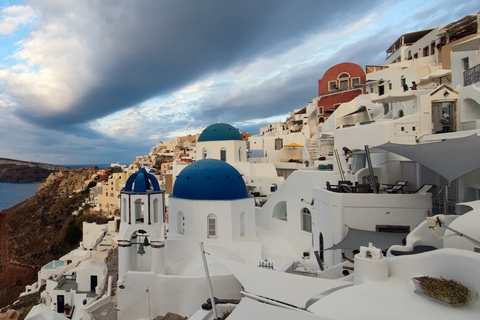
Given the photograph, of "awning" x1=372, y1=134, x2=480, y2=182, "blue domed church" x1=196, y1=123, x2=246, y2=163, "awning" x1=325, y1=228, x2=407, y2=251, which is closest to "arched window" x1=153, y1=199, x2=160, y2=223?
"awning" x1=325, y1=228, x2=407, y2=251

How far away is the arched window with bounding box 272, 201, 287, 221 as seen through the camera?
56.2 feet

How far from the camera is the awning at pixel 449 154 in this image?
6.98m

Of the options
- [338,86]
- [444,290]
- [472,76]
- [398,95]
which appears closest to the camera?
[444,290]

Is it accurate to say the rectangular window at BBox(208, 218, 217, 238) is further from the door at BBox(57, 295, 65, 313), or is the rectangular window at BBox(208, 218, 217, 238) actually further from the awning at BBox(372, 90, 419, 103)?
the door at BBox(57, 295, 65, 313)

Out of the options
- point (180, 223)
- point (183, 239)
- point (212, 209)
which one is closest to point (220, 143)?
point (180, 223)

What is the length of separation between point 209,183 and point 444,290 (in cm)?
1003

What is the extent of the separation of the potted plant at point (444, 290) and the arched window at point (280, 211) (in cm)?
1234

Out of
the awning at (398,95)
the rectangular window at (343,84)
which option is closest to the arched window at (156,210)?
the awning at (398,95)

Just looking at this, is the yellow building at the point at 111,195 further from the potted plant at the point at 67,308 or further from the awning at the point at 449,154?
the awning at the point at 449,154

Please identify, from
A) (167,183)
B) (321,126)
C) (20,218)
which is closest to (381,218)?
(321,126)

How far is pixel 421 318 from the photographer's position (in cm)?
427

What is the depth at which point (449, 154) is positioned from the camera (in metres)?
7.46

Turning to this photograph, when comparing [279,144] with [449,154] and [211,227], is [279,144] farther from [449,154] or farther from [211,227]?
[449,154]

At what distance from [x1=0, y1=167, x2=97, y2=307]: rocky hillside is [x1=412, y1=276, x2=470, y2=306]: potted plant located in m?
43.7
